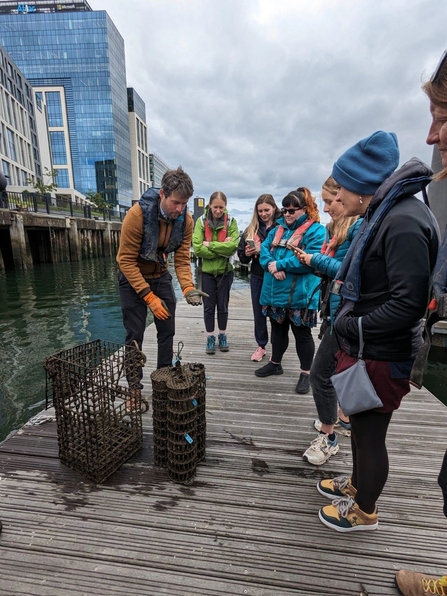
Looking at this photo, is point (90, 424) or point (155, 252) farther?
point (155, 252)

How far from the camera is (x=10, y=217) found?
16203 millimetres

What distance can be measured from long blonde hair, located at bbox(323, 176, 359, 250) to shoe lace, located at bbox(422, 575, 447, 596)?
1843 mm

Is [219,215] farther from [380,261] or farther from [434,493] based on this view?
[434,493]

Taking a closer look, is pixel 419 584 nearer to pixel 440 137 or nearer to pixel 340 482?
pixel 340 482

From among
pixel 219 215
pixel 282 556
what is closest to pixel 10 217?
pixel 219 215

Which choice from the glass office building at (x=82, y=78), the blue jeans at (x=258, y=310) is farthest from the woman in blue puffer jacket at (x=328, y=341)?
the glass office building at (x=82, y=78)

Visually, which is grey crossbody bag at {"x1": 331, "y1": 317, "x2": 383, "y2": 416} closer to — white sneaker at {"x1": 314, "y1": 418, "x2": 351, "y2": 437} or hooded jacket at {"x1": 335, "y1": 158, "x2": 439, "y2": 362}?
hooded jacket at {"x1": 335, "y1": 158, "x2": 439, "y2": 362}

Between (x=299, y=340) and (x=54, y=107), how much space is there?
9255 centimetres

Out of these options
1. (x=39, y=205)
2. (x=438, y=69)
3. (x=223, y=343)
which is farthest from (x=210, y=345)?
(x=39, y=205)

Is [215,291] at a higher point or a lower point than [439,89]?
lower

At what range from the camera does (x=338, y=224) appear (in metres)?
2.32

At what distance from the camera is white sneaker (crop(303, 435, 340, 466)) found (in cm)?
219

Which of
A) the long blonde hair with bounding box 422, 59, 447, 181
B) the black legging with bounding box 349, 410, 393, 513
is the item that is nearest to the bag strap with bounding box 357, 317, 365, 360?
the black legging with bounding box 349, 410, 393, 513

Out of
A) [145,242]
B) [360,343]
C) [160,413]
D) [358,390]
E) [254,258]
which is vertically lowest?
[160,413]
